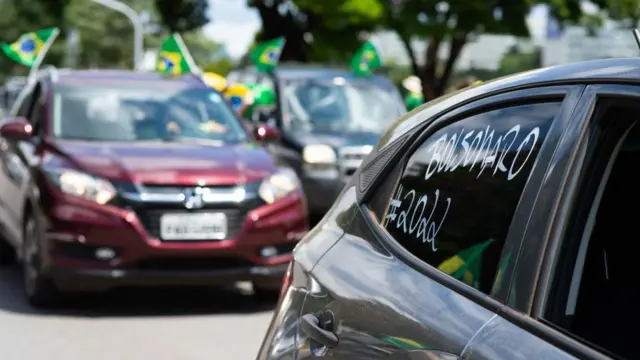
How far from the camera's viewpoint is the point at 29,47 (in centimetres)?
2061

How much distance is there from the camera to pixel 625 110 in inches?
106

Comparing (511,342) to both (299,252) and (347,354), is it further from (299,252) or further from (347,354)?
(299,252)

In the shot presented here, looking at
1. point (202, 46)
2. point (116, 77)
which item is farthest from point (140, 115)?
point (202, 46)

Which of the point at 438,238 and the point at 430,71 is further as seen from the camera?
the point at 430,71

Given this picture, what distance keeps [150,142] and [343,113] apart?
20.0ft

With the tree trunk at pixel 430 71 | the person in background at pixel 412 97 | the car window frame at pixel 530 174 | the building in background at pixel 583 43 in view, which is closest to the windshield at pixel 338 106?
the person in background at pixel 412 97

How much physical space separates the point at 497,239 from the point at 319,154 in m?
11.6

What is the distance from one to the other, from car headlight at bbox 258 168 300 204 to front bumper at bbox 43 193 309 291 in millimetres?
179

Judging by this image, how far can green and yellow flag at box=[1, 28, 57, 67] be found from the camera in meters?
20.2

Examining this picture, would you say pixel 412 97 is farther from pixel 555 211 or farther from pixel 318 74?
pixel 555 211

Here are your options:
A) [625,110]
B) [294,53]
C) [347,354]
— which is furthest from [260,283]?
[294,53]

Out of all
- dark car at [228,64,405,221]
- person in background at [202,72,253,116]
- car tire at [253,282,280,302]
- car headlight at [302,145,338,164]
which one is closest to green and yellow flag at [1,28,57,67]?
person in background at [202,72,253,116]

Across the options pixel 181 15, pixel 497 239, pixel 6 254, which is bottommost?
pixel 181 15

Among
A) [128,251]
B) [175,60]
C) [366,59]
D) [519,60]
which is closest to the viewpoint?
[128,251]
